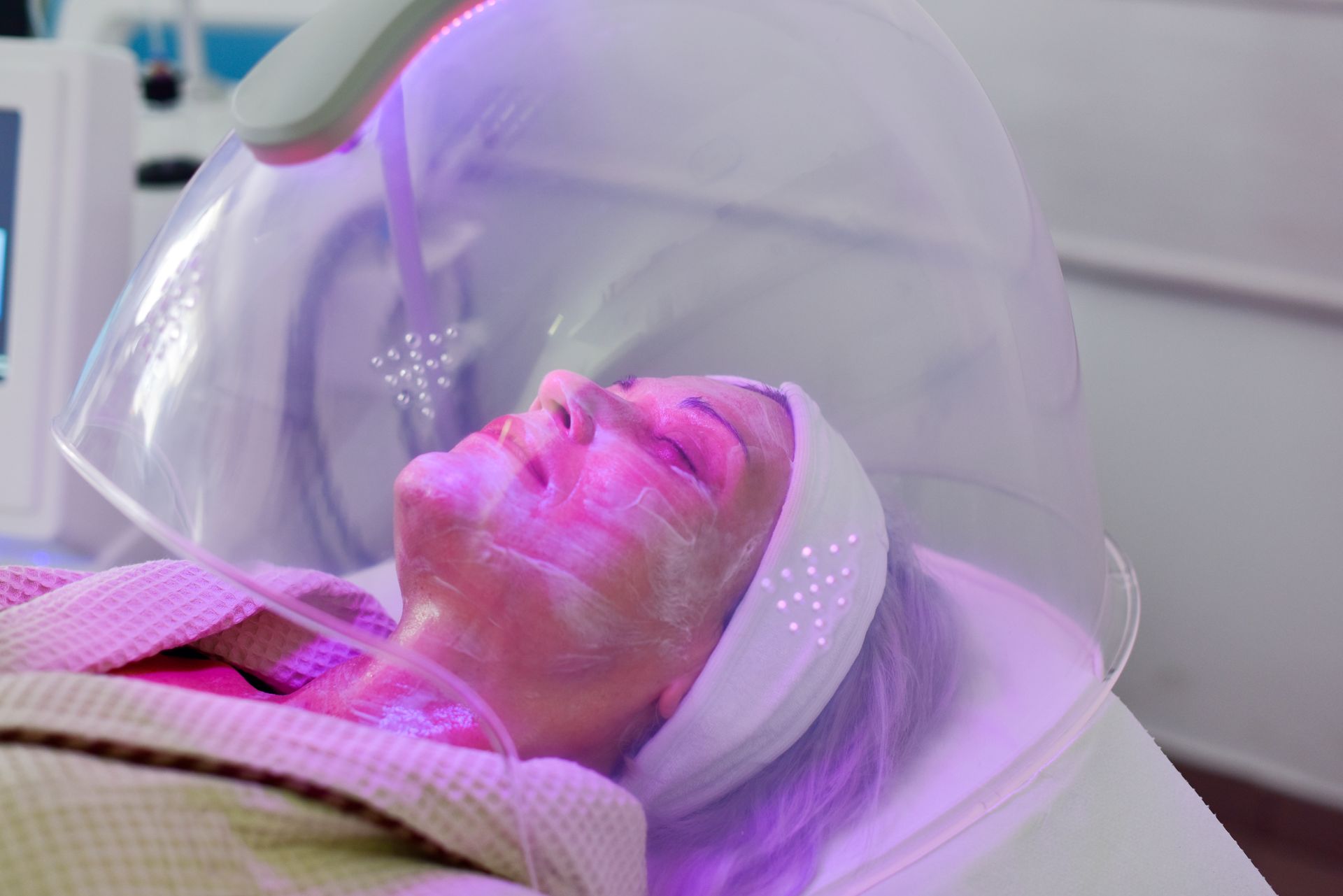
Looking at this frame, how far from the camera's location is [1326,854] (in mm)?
1148

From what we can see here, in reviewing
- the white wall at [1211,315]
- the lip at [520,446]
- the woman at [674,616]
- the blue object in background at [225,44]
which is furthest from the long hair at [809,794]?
the blue object in background at [225,44]

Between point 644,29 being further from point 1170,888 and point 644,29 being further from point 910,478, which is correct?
point 1170,888

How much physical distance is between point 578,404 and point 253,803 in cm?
29

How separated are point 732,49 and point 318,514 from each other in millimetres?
415

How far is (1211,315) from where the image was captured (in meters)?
1.05

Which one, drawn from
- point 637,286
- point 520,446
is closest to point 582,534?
point 520,446

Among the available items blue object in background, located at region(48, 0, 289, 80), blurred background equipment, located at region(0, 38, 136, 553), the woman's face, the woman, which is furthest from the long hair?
blue object in background, located at region(48, 0, 289, 80)

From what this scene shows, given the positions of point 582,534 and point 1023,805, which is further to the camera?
point 1023,805

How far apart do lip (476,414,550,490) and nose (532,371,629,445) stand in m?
0.02

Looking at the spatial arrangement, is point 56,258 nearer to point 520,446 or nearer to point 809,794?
point 520,446

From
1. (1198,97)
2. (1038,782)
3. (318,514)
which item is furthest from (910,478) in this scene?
(1198,97)

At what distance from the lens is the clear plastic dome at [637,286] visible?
0.65m

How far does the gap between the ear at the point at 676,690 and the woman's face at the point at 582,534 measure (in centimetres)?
2

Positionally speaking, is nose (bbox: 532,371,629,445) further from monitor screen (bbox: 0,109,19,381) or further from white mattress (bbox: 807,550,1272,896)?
monitor screen (bbox: 0,109,19,381)
